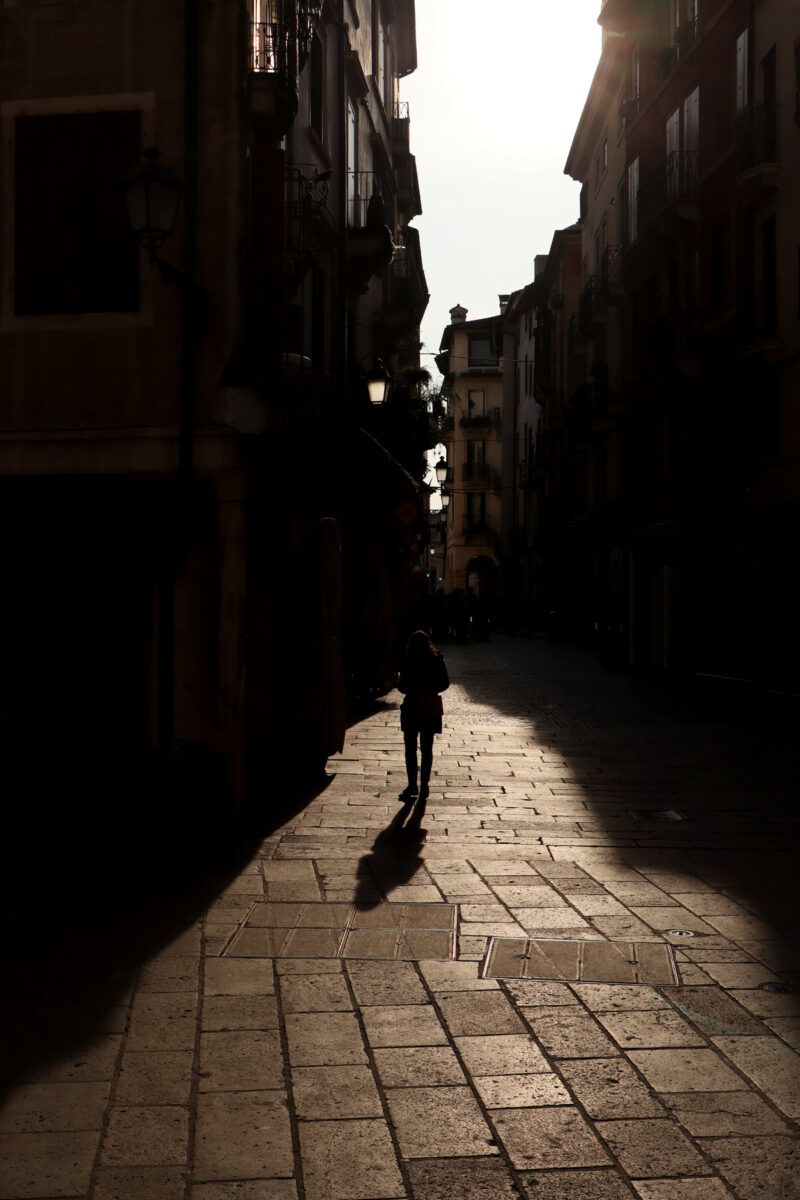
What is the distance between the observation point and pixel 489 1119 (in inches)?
161

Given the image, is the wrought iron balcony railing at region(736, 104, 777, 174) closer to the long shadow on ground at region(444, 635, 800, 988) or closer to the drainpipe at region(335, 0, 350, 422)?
the drainpipe at region(335, 0, 350, 422)

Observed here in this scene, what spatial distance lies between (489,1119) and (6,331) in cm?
778

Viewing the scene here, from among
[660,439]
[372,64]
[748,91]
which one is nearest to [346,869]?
[748,91]

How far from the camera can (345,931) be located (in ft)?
21.6

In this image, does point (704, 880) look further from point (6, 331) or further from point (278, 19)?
point (278, 19)

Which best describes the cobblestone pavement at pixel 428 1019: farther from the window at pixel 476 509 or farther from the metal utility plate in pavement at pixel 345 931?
the window at pixel 476 509

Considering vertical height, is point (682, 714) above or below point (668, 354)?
below

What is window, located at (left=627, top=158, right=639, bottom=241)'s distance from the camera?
110 feet

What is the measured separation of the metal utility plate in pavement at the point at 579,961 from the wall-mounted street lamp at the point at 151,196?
4.86m

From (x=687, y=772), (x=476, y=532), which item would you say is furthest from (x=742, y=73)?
(x=476, y=532)

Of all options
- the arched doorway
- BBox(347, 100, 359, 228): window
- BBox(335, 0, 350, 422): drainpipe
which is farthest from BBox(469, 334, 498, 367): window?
BBox(335, 0, 350, 422): drainpipe

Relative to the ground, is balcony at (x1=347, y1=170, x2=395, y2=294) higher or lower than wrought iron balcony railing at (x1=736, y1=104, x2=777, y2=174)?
lower

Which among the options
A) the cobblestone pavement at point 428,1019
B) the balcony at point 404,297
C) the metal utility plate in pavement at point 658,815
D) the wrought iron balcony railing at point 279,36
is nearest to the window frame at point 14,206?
the wrought iron balcony railing at point 279,36

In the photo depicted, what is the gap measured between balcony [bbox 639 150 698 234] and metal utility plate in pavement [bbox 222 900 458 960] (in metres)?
23.2
